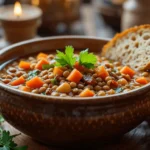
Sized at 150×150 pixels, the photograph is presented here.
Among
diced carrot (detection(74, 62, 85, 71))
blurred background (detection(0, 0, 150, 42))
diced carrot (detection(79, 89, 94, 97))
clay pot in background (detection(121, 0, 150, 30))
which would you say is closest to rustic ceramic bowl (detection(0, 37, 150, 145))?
diced carrot (detection(79, 89, 94, 97))

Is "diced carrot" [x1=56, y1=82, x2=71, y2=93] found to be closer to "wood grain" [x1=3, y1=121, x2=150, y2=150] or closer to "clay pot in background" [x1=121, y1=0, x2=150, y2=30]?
"wood grain" [x1=3, y1=121, x2=150, y2=150]

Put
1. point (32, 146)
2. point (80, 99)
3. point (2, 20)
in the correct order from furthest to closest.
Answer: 1. point (2, 20)
2. point (32, 146)
3. point (80, 99)

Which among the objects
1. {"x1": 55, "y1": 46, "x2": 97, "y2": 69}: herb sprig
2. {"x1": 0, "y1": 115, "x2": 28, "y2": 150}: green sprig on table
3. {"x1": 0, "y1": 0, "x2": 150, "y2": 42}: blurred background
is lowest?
{"x1": 0, "y1": 115, "x2": 28, "y2": 150}: green sprig on table

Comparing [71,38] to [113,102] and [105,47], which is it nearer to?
[105,47]

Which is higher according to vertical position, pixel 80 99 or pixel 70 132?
pixel 80 99

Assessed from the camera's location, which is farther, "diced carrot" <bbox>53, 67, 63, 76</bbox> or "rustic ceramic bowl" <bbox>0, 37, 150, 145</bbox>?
"diced carrot" <bbox>53, 67, 63, 76</bbox>

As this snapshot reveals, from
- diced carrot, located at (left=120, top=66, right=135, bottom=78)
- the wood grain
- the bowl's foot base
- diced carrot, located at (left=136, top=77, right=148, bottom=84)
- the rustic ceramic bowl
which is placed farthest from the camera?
diced carrot, located at (left=120, top=66, right=135, bottom=78)

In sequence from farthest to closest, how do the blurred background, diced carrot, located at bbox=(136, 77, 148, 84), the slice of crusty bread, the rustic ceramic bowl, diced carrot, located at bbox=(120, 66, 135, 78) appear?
the blurred background < the slice of crusty bread < diced carrot, located at bbox=(120, 66, 135, 78) < diced carrot, located at bbox=(136, 77, 148, 84) < the rustic ceramic bowl

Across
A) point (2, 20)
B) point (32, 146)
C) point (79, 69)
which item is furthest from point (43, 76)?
point (2, 20)
